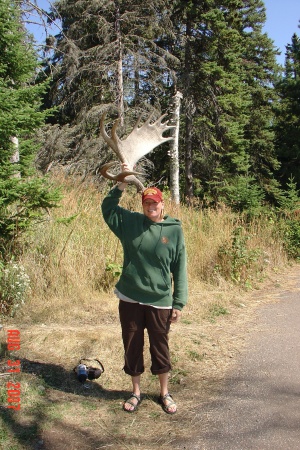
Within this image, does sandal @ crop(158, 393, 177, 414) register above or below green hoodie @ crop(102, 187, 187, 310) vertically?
below

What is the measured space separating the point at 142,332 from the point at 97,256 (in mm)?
3237

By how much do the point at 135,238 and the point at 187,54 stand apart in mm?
16934

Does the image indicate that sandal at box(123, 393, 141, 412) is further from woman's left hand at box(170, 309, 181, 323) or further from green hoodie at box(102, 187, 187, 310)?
green hoodie at box(102, 187, 187, 310)

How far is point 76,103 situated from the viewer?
677 inches

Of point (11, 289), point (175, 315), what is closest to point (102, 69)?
point (11, 289)

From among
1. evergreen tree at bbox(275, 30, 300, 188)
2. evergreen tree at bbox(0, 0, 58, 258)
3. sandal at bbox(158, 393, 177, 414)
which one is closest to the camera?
sandal at bbox(158, 393, 177, 414)

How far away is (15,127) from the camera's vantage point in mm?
5070

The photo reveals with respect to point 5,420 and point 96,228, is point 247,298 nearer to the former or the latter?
point 96,228

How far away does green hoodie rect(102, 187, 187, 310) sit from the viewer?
3254 mm

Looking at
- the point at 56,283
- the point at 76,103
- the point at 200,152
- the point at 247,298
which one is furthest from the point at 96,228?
the point at 200,152

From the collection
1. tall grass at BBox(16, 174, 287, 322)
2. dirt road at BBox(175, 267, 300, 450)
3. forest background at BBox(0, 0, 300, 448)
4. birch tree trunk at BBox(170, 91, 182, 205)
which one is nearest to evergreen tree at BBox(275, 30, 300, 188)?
forest background at BBox(0, 0, 300, 448)
